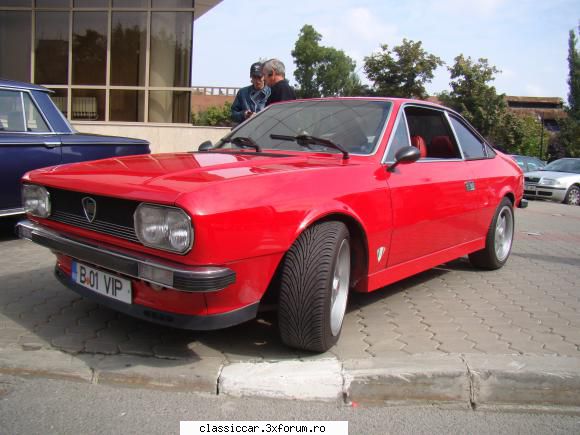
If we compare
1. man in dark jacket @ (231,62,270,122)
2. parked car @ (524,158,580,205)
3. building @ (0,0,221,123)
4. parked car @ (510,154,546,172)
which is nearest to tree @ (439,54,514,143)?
parked car @ (510,154,546,172)

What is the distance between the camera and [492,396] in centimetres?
277

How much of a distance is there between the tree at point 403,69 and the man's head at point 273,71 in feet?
81.2

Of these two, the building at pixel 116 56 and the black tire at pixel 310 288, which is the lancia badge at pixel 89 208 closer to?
the black tire at pixel 310 288

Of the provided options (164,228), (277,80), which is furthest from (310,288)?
(277,80)

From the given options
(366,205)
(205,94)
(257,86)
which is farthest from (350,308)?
(205,94)

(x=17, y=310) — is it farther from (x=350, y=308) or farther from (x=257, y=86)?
(x=257, y=86)

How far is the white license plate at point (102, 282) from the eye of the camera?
2.81 metres

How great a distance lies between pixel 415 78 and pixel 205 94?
2250cm

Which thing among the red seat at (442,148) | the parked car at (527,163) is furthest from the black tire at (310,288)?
the parked car at (527,163)

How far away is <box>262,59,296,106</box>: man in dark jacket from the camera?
6.03 meters

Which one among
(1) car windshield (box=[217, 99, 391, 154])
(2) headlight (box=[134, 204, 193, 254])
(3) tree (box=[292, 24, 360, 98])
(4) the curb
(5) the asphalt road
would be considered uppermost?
(3) tree (box=[292, 24, 360, 98])

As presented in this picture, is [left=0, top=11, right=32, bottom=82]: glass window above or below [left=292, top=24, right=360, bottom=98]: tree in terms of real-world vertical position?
below

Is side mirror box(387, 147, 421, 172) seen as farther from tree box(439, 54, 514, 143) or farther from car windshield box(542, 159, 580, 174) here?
tree box(439, 54, 514, 143)

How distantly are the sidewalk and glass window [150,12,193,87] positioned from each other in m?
9.89
